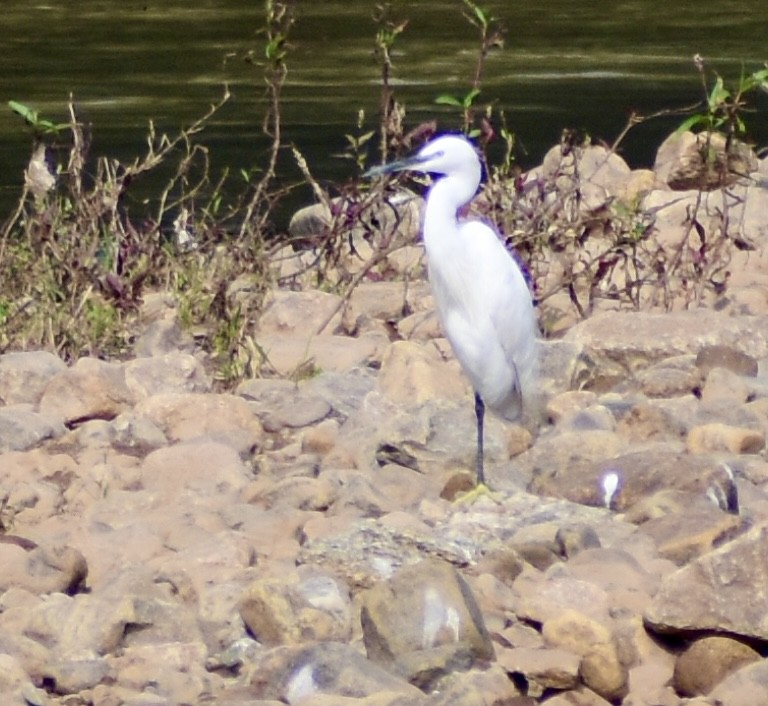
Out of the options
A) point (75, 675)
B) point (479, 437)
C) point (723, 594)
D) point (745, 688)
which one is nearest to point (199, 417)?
point (479, 437)

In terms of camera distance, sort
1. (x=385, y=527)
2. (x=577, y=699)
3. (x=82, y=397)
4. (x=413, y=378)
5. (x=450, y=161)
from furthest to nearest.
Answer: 1. (x=413, y=378)
2. (x=82, y=397)
3. (x=450, y=161)
4. (x=385, y=527)
5. (x=577, y=699)

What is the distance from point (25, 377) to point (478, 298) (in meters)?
1.39

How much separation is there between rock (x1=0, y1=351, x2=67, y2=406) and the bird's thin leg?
1308mm

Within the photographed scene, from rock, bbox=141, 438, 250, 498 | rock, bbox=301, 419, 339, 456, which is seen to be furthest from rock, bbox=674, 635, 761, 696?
rock, bbox=301, 419, 339, 456

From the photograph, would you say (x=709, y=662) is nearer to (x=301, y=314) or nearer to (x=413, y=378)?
(x=413, y=378)

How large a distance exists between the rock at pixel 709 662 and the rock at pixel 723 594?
29 mm

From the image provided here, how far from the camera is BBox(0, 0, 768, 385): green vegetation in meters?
6.22

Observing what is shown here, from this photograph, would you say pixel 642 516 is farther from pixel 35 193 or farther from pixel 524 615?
pixel 35 193

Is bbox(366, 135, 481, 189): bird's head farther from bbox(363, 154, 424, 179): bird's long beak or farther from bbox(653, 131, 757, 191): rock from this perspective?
bbox(653, 131, 757, 191): rock

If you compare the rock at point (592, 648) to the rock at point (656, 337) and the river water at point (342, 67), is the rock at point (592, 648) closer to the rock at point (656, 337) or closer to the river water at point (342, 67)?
the rock at point (656, 337)

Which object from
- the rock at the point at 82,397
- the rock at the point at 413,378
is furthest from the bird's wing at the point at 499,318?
the rock at the point at 82,397

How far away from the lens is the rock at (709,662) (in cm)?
366

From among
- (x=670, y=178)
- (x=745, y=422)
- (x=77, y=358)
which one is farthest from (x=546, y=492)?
(x=670, y=178)

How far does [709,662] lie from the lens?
367cm
